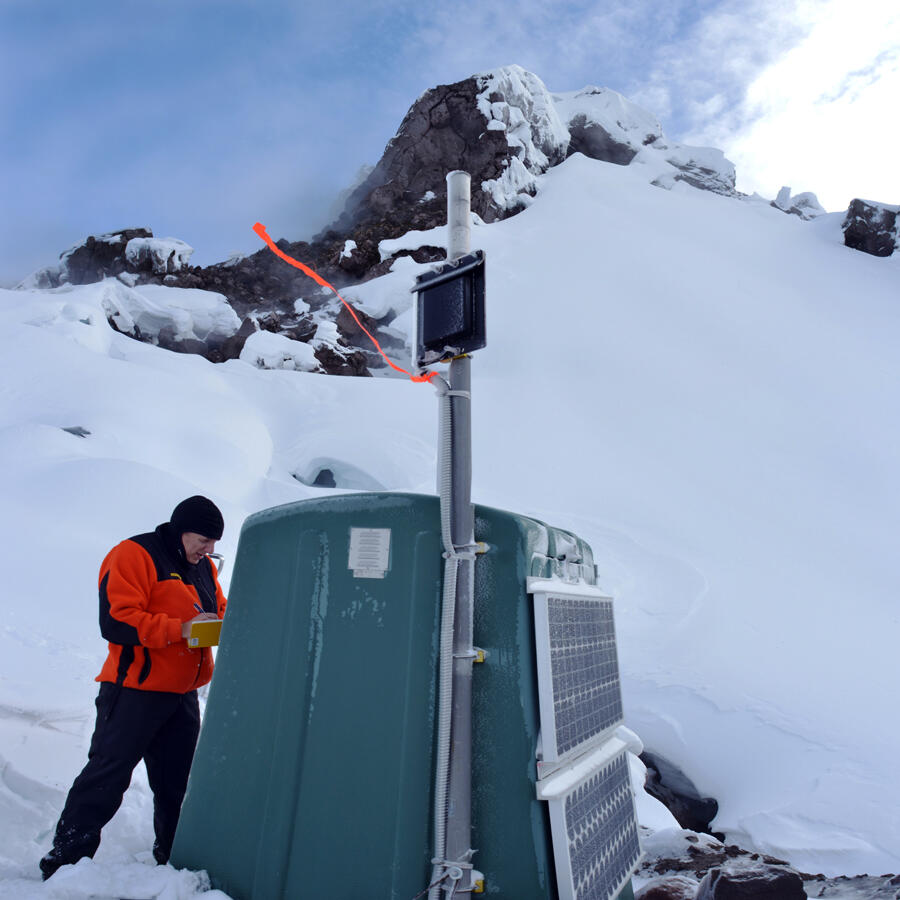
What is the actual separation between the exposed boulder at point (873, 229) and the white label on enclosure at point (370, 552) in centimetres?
2686

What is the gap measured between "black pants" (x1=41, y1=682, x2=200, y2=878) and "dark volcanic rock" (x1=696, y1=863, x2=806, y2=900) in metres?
1.79

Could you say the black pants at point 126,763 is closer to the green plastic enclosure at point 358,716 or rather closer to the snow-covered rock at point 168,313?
the green plastic enclosure at point 358,716

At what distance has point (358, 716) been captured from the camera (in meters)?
1.71

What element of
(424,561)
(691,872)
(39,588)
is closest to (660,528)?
(691,872)

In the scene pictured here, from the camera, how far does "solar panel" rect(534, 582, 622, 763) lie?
1625mm

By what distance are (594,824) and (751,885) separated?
2.47 ft

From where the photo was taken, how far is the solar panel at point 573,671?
1625 mm

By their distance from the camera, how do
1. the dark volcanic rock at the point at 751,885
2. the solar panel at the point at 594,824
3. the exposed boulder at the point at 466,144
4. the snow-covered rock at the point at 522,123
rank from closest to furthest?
1. the solar panel at the point at 594,824
2. the dark volcanic rock at the point at 751,885
3. the snow-covered rock at the point at 522,123
4. the exposed boulder at the point at 466,144

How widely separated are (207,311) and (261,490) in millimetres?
19922

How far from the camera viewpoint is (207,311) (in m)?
26.1

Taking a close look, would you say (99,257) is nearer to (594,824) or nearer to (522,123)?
(522,123)

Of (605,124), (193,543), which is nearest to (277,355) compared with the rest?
Result: (193,543)

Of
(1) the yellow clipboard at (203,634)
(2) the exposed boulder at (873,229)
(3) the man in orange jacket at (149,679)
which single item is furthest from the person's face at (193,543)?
(2) the exposed boulder at (873,229)

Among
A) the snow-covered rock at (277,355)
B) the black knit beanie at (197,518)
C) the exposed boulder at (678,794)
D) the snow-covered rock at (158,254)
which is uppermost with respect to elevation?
the snow-covered rock at (158,254)
